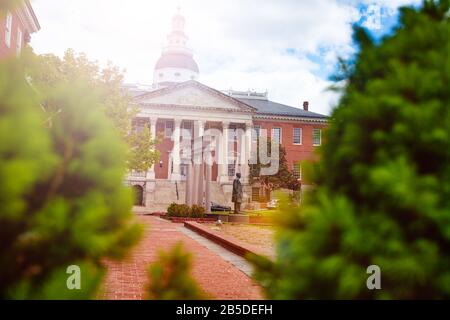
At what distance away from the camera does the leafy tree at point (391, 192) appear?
164cm

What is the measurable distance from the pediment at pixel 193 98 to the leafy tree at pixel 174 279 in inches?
2263

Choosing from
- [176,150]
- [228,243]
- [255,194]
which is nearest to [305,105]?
[255,194]

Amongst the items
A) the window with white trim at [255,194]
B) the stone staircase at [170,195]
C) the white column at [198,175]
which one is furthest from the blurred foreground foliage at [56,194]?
the window with white trim at [255,194]

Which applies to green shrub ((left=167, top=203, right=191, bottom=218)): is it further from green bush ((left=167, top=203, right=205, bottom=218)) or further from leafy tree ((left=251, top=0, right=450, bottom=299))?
leafy tree ((left=251, top=0, right=450, bottom=299))

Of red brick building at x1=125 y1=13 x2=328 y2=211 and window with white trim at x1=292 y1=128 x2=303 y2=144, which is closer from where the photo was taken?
red brick building at x1=125 y1=13 x2=328 y2=211

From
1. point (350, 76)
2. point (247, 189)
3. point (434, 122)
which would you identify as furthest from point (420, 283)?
point (247, 189)

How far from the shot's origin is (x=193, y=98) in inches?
2367

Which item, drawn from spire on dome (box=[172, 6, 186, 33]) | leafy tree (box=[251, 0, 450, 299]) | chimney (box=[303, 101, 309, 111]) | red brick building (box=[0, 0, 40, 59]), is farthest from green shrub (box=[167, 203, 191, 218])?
spire on dome (box=[172, 6, 186, 33])

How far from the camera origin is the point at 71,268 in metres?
1.73

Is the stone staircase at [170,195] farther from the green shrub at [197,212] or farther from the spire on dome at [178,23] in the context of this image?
the spire on dome at [178,23]

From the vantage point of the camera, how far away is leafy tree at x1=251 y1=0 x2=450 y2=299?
1.64 m

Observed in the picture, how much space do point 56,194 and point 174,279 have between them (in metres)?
0.68

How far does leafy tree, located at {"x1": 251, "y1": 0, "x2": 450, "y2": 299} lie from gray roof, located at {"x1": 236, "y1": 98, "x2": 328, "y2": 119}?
6167cm
